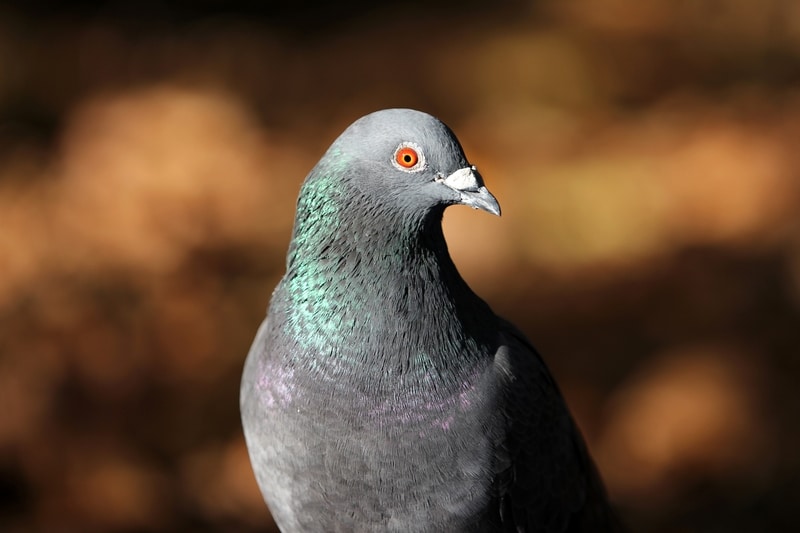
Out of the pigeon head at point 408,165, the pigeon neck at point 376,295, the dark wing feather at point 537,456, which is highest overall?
the pigeon head at point 408,165

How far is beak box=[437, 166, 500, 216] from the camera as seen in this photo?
2.80 metres

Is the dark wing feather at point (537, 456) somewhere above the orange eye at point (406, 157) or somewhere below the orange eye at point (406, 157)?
below

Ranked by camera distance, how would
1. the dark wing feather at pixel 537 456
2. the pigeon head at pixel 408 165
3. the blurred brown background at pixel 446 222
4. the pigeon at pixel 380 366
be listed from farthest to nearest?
the blurred brown background at pixel 446 222 → the dark wing feather at pixel 537 456 → the pigeon at pixel 380 366 → the pigeon head at pixel 408 165

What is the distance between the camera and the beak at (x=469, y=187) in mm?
2805

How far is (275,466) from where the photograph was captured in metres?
3.15

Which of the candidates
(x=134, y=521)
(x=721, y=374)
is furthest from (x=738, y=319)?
(x=134, y=521)

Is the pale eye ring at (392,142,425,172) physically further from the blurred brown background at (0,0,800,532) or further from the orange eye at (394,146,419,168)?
the blurred brown background at (0,0,800,532)

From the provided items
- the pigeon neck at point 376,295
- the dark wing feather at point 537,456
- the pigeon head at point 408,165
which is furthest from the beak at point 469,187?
the dark wing feather at point 537,456

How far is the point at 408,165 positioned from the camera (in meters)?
2.83

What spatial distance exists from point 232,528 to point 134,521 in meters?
0.56

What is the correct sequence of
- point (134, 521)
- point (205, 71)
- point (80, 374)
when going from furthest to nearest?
point (205, 71) → point (80, 374) → point (134, 521)

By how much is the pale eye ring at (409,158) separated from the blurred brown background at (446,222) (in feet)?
11.1

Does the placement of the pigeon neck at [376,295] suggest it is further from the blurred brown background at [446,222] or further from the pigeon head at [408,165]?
the blurred brown background at [446,222]

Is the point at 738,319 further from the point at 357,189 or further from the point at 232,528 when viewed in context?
the point at 357,189
